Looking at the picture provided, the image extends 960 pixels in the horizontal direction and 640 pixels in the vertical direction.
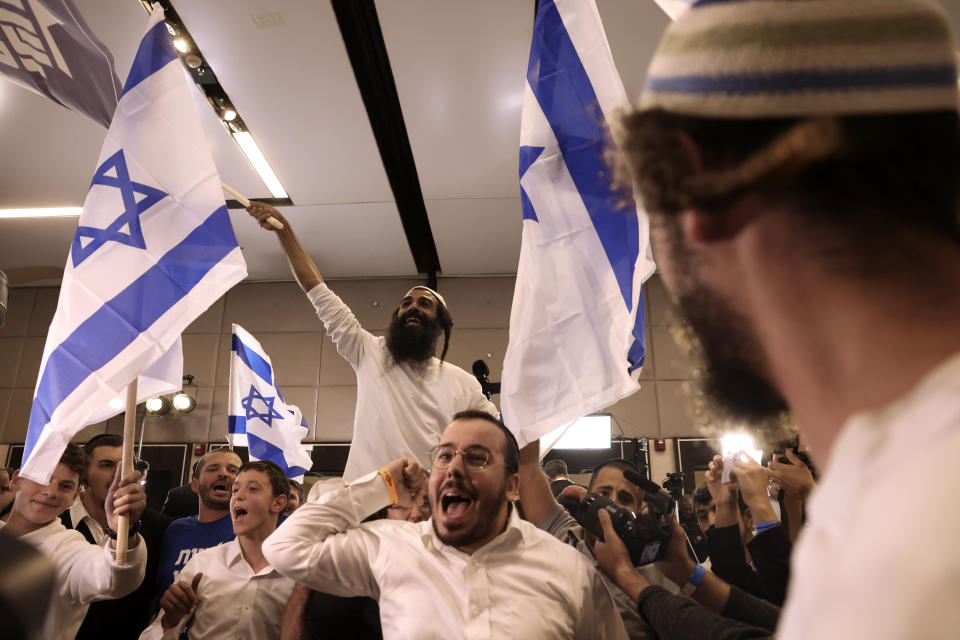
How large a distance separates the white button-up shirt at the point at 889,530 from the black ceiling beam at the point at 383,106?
441cm

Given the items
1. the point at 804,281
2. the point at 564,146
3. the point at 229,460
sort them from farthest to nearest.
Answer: the point at 229,460 < the point at 564,146 < the point at 804,281

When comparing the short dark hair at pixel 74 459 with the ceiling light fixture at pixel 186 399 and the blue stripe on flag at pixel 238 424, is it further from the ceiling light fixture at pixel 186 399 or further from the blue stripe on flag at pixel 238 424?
the ceiling light fixture at pixel 186 399

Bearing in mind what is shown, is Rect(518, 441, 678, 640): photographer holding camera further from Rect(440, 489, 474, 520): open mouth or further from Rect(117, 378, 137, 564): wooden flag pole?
Rect(117, 378, 137, 564): wooden flag pole

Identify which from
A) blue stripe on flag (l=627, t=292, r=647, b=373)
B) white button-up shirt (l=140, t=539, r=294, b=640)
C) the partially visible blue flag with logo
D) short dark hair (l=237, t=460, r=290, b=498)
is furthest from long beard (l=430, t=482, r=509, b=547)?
the partially visible blue flag with logo

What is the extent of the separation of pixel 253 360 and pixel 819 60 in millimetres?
4782

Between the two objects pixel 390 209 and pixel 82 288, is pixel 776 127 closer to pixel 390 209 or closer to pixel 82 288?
pixel 82 288

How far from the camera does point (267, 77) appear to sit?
475 centimetres

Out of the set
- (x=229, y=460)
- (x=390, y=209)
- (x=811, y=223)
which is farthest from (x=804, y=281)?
(x=390, y=209)

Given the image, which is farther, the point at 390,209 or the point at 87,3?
the point at 390,209

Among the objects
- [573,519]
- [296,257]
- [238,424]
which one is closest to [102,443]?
[238,424]

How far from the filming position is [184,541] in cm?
310

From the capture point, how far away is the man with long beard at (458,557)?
178 cm

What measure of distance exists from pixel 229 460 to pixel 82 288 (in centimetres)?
182

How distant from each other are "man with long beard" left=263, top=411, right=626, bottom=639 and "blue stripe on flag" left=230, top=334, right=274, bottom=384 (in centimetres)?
284
